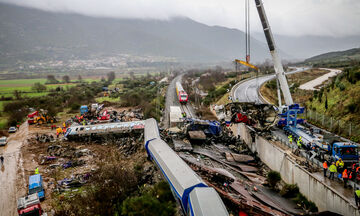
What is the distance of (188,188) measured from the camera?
11.6m

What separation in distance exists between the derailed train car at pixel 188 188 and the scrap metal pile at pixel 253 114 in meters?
12.2

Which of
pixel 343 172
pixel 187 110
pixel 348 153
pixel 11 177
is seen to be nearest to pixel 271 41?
pixel 348 153

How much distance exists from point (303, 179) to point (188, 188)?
1055 centimetres

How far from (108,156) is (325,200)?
19.4 m

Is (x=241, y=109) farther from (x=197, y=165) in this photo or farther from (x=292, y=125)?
(x=197, y=165)

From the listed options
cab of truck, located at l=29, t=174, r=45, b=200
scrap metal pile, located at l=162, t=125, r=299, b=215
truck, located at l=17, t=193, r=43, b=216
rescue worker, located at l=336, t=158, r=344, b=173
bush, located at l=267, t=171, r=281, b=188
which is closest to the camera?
truck, located at l=17, t=193, r=43, b=216

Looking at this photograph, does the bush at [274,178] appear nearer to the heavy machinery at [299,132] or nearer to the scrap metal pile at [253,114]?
the heavy machinery at [299,132]

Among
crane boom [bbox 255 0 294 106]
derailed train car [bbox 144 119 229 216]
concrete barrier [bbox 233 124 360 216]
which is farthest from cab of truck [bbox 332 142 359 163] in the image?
derailed train car [bbox 144 119 229 216]

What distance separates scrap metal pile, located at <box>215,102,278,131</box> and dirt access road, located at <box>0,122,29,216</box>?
21.8 metres

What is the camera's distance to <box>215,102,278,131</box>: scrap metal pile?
25.5m

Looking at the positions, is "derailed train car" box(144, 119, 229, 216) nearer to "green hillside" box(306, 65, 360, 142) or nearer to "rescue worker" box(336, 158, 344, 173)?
"rescue worker" box(336, 158, 344, 173)

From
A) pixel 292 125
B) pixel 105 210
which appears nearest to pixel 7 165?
pixel 105 210

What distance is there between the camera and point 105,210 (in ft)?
41.3

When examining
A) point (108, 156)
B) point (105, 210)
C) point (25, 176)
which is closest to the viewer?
point (105, 210)
